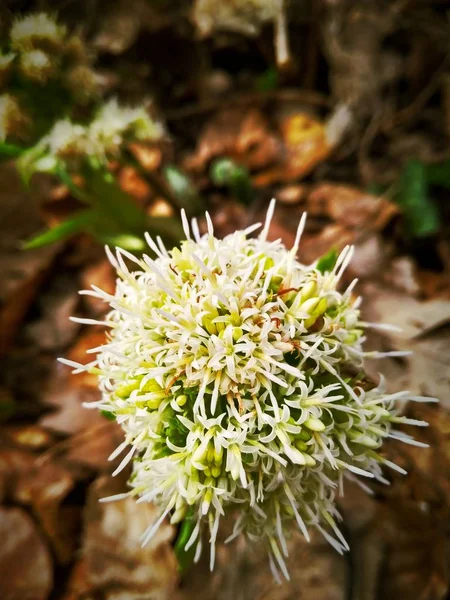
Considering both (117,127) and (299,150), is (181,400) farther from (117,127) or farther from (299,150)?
(299,150)

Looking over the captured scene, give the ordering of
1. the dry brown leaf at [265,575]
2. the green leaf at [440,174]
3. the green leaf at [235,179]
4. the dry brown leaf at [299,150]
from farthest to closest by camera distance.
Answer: the dry brown leaf at [299,150], the green leaf at [235,179], the green leaf at [440,174], the dry brown leaf at [265,575]

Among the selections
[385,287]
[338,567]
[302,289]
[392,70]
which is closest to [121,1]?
[392,70]

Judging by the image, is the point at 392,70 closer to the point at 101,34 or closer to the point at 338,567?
the point at 101,34

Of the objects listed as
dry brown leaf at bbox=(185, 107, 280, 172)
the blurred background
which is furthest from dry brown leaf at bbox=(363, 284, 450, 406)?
dry brown leaf at bbox=(185, 107, 280, 172)

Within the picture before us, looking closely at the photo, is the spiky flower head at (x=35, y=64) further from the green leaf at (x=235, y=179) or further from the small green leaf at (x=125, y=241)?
the green leaf at (x=235, y=179)

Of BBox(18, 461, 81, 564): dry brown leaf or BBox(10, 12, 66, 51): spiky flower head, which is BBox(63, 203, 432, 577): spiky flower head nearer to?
BBox(18, 461, 81, 564): dry brown leaf

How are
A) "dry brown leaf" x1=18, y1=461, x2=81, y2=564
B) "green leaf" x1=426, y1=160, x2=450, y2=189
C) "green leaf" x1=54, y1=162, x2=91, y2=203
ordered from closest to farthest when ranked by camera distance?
"dry brown leaf" x1=18, y1=461, x2=81, y2=564 → "green leaf" x1=54, y1=162, x2=91, y2=203 → "green leaf" x1=426, y1=160, x2=450, y2=189

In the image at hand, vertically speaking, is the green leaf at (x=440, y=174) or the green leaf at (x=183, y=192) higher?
the green leaf at (x=440, y=174)

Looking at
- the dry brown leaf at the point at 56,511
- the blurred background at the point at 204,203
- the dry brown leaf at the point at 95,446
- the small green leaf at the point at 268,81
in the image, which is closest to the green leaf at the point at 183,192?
the blurred background at the point at 204,203
